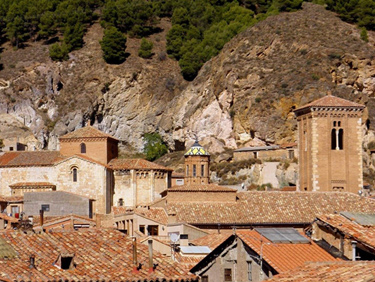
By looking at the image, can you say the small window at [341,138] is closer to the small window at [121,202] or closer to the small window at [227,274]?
the small window at [121,202]

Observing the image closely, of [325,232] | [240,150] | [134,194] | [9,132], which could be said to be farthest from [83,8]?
[325,232]

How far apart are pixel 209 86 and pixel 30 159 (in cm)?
4008

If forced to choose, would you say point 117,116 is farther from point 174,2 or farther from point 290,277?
point 290,277

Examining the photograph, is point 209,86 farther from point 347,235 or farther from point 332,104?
point 347,235

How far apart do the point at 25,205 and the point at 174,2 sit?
3248 inches

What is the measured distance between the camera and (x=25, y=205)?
7131cm

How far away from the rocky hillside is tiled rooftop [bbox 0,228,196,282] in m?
75.3

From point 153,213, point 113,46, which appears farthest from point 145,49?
point 153,213

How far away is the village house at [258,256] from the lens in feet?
96.6

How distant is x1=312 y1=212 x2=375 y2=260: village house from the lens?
2603cm

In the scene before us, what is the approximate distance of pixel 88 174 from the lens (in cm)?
7531

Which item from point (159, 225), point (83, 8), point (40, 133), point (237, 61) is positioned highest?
point (83, 8)

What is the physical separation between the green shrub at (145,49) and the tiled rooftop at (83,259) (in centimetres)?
10866

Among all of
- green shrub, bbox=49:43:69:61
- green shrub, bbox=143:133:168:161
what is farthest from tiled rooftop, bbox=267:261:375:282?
green shrub, bbox=49:43:69:61
